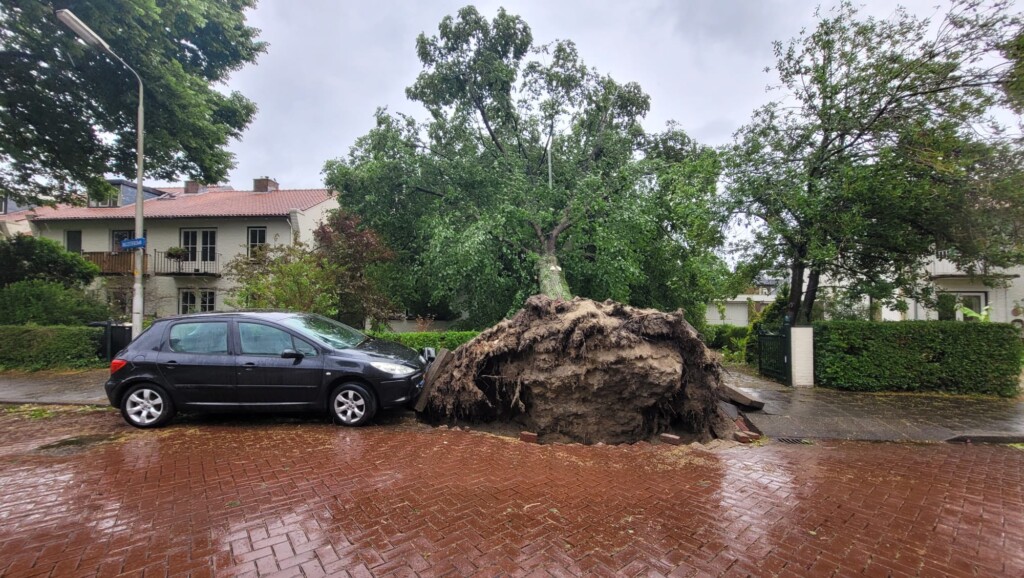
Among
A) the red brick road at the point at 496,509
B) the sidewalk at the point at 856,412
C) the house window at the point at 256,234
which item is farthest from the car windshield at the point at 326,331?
the house window at the point at 256,234

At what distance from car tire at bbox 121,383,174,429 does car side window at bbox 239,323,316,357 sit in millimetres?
1224

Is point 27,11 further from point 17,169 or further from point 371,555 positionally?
point 371,555

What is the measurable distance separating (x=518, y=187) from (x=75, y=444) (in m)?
10.5

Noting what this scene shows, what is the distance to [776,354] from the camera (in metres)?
10.1

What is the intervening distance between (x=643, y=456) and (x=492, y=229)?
8.03m

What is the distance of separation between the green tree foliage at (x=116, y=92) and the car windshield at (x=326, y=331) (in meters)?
9.61

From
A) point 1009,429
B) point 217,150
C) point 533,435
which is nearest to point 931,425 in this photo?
point 1009,429

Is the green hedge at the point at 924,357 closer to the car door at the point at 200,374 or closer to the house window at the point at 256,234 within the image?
the car door at the point at 200,374

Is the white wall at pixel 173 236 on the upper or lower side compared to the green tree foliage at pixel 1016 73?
lower

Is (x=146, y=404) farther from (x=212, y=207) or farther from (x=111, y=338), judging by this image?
(x=212, y=207)

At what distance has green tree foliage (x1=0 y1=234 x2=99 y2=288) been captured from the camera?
14.7 metres

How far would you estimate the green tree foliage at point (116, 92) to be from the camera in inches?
446

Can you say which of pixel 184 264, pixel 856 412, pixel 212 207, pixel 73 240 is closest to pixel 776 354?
pixel 856 412

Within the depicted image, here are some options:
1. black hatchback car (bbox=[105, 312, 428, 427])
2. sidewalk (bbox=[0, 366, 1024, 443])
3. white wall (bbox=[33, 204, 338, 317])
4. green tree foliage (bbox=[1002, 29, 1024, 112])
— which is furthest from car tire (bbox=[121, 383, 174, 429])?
white wall (bbox=[33, 204, 338, 317])
